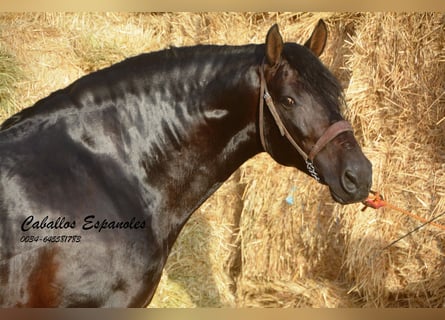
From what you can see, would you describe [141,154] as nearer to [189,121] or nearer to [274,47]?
[189,121]

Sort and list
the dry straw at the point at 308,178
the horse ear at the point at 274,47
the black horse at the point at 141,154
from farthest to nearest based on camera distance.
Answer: the dry straw at the point at 308,178, the horse ear at the point at 274,47, the black horse at the point at 141,154

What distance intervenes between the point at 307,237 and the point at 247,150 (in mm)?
2075

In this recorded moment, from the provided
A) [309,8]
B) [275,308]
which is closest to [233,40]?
[309,8]

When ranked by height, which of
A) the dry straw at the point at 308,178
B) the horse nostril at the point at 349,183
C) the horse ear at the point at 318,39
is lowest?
the dry straw at the point at 308,178

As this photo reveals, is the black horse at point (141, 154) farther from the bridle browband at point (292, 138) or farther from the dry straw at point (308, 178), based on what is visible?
the dry straw at point (308, 178)

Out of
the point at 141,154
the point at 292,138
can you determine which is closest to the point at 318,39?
the point at 292,138

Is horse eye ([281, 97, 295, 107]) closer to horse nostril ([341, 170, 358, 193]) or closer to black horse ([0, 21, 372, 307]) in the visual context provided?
black horse ([0, 21, 372, 307])

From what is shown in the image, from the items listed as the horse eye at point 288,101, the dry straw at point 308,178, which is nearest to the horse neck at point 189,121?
the horse eye at point 288,101

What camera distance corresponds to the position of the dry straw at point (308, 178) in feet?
13.5

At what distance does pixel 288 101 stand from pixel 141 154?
694mm

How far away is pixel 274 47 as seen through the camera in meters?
2.47

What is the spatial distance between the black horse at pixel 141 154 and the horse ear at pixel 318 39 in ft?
0.81

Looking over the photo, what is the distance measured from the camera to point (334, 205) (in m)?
4.43

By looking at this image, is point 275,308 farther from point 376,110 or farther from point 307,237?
point 376,110
